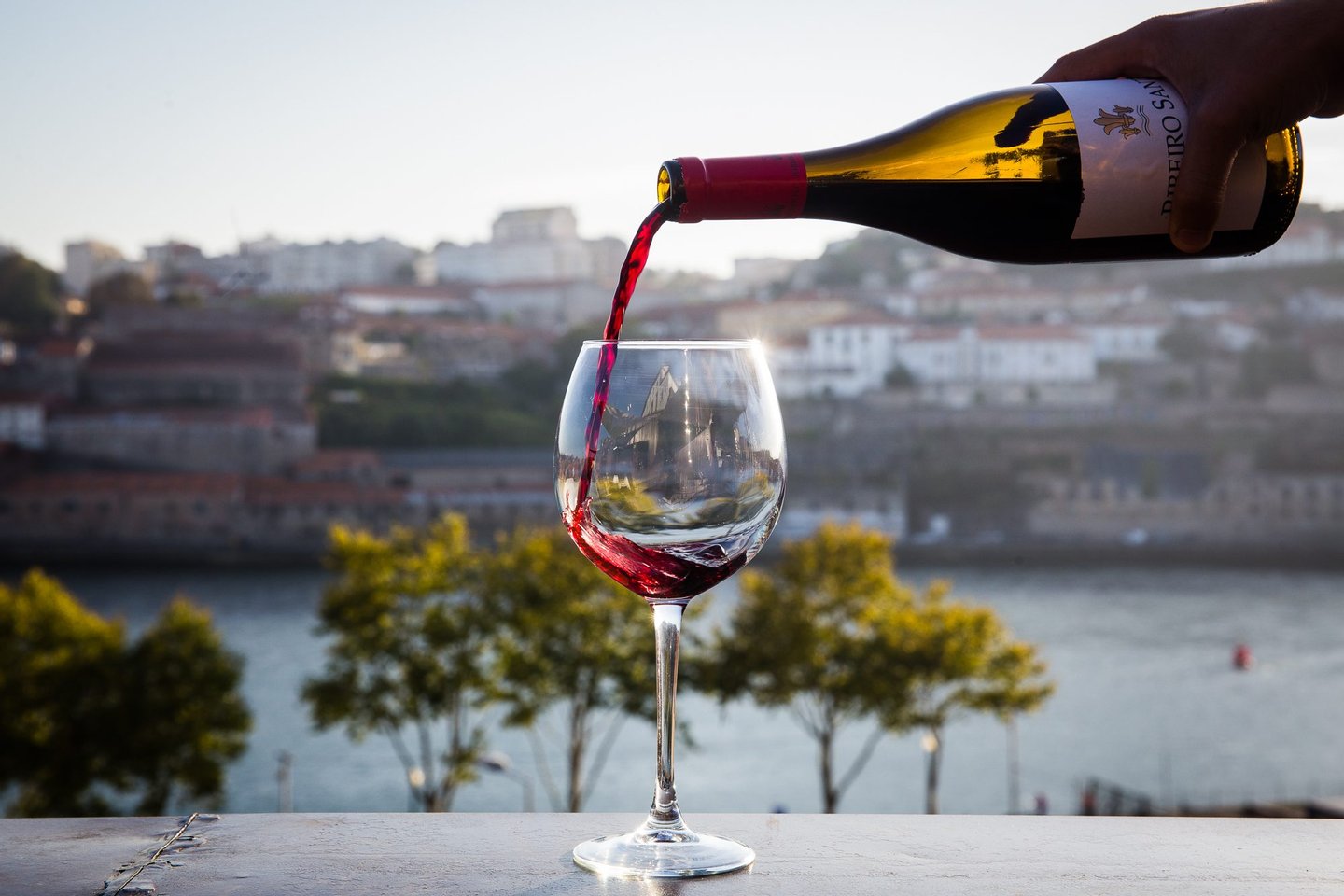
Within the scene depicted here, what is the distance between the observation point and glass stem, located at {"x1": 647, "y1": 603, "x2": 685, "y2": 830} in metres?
0.39

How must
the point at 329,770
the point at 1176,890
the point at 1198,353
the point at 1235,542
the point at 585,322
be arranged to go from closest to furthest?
the point at 1176,890 < the point at 329,770 < the point at 1235,542 < the point at 1198,353 < the point at 585,322

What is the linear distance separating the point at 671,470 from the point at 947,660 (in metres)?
8.94

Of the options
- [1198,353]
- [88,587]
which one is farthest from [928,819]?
[1198,353]

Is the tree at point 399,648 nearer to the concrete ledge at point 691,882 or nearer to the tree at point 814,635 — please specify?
the tree at point 814,635

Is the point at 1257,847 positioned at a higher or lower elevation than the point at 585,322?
lower

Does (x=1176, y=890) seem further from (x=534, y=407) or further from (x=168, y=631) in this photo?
(x=534, y=407)

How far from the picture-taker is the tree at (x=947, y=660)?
908 centimetres

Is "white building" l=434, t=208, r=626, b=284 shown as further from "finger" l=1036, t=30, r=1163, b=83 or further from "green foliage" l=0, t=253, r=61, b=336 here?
"finger" l=1036, t=30, r=1163, b=83

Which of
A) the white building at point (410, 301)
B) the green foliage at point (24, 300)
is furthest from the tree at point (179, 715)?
the white building at point (410, 301)

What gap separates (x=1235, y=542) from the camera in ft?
80.7

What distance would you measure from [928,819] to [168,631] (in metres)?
9.79

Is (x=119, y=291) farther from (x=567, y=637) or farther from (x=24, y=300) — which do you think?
(x=567, y=637)

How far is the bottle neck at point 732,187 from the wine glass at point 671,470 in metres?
0.05

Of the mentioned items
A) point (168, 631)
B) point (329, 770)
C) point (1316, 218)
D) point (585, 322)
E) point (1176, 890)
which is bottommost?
point (329, 770)
